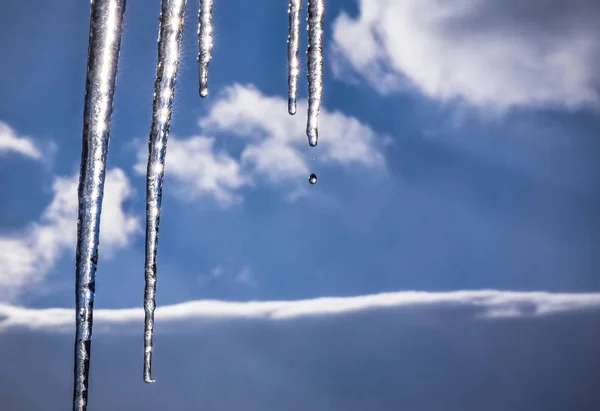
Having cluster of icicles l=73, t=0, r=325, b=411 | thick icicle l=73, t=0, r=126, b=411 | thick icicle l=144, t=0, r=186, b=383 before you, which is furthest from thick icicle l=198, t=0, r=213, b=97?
thick icicle l=73, t=0, r=126, b=411

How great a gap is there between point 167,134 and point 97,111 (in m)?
0.61

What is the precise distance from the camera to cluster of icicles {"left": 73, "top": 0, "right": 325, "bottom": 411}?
11.8 feet

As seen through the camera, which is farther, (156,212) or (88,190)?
(156,212)

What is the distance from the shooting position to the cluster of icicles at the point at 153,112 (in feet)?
11.8

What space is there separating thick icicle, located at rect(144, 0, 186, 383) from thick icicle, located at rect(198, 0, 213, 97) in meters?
0.42

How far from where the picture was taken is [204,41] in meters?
4.69

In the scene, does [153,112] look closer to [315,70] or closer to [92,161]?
[92,161]

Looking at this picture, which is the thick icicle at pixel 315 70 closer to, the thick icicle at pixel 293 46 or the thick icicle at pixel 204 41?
the thick icicle at pixel 293 46

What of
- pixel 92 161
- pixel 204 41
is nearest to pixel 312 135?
pixel 204 41

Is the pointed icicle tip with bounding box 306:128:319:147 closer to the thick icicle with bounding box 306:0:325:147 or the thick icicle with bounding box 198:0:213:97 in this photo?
the thick icicle with bounding box 306:0:325:147

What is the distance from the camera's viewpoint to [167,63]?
414 cm

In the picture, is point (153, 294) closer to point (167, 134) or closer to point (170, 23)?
point (167, 134)

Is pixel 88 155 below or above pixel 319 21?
below

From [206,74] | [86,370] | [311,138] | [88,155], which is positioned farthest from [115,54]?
[86,370]
